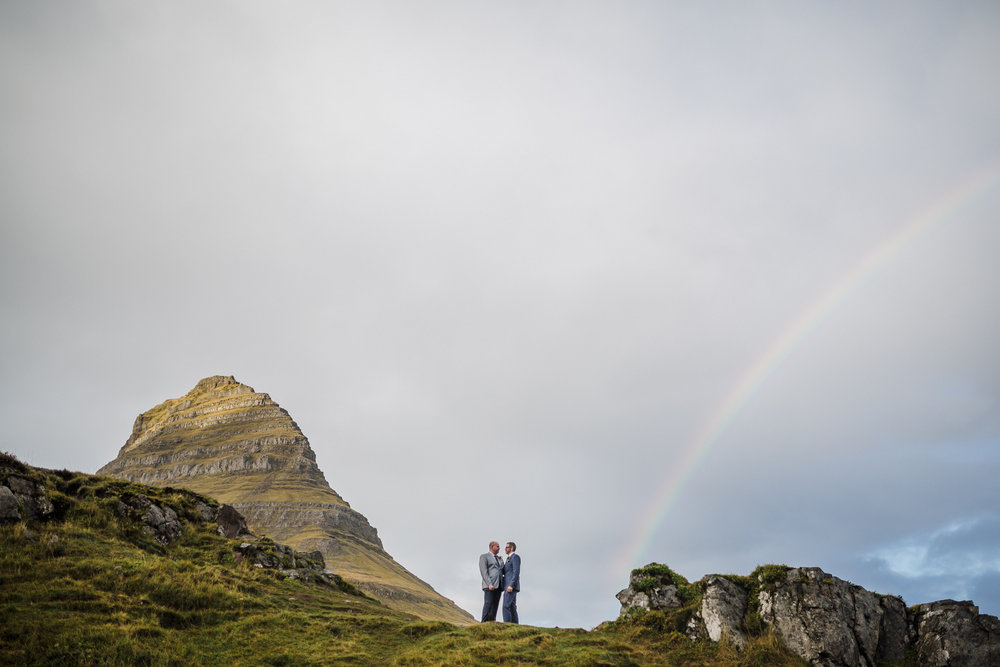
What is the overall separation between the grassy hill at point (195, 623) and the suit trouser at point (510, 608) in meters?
1.58

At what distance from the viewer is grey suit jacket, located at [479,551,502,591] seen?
26.7m

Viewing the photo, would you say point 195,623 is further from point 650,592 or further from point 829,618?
point 829,618

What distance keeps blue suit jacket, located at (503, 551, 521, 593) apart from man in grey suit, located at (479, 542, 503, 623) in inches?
10.0

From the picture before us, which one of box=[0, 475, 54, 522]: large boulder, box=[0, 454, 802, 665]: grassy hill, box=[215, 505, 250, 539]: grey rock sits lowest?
box=[0, 454, 802, 665]: grassy hill

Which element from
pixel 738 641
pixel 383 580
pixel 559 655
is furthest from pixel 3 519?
pixel 383 580

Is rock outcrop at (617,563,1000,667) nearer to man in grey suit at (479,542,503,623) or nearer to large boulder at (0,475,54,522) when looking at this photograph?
man in grey suit at (479,542,503,623)

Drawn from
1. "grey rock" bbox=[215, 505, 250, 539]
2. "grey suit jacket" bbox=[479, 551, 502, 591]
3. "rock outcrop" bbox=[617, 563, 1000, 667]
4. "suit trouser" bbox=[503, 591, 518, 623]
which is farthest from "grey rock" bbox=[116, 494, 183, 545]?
"rock outcrop" bbox=[617, 563, 1000, 667]

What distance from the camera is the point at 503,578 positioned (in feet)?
88.3

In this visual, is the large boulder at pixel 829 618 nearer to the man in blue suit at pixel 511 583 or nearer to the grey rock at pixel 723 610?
the grey rock at pixel 723 610

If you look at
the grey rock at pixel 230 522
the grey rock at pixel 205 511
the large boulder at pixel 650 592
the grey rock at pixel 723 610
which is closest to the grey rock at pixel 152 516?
the grey rock at pixel 205 511

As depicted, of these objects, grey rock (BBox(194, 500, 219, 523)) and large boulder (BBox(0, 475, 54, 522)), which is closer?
large boulder (BBox(0, 475, 54, 522))

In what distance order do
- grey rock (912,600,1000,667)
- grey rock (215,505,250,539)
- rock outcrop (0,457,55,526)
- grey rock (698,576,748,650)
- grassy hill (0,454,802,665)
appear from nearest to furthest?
grassy hill (0,454,802,665), grey rock (912,600,1000,667), grey rock (698,576,748,650), rock outcrop (0,457,55,526), grey rock (215,505,250,539)

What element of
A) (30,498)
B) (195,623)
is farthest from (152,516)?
(195,623)

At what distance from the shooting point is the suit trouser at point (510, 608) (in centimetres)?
2677
